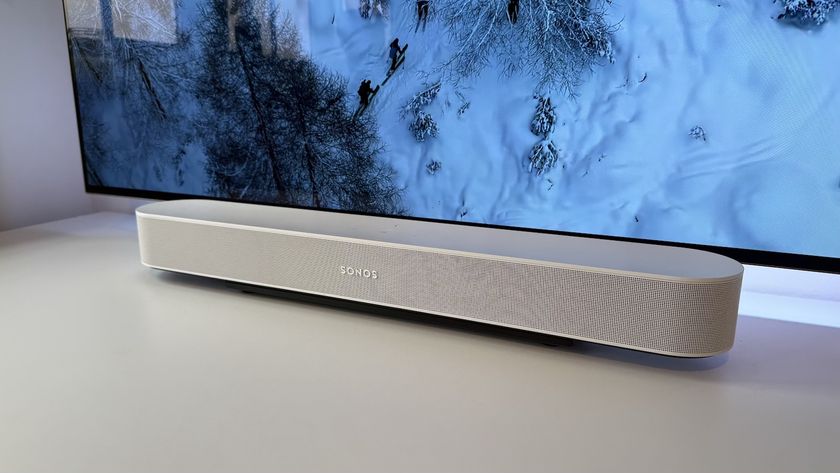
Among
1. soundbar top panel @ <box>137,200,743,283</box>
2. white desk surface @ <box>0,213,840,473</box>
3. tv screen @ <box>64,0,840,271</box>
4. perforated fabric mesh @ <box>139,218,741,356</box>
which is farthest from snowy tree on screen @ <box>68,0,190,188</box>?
white desk surface @ <box>0,213,840,473</box>

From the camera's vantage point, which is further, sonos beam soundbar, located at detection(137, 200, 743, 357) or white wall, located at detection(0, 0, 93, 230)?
white wall, located at detection(0, 0, 93, 230)

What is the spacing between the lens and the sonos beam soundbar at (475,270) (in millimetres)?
1635

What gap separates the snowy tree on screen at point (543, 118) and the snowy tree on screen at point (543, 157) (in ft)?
0.11

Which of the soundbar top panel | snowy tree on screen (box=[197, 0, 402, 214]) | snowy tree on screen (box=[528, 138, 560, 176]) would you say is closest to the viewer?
the soundbar top panel

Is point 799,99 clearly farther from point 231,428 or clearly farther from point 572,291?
point 231,428

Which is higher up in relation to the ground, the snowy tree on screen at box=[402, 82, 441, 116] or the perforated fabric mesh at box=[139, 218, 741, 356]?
the snowy tree on screen at box=[402, 82, 441, 116]

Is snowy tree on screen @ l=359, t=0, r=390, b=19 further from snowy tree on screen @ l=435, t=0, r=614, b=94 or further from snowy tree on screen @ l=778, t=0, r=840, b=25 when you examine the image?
snowy tree on screen @ l=778, t=0, r=840, b=25

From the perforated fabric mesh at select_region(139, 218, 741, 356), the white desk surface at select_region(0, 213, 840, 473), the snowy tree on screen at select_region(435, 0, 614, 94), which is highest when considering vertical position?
the snowy tree on screen at select_region(435, 0, 614, 94)

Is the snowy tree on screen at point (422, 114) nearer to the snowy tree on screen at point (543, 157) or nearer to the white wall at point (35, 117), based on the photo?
the snowy tree on screen at point (543, 157)

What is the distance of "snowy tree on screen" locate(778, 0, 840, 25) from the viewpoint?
5.85 ft

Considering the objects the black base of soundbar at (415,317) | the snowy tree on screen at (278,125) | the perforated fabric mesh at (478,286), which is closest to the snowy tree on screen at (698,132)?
the perforated fabric mesh at (478,286)

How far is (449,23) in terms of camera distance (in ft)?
7.30

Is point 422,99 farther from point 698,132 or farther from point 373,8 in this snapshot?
point 698,132

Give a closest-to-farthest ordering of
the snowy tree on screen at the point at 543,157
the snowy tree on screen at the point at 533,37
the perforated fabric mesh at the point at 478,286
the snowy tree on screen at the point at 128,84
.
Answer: the perforated fabric mesh at the point at 478,286, the snowy tree on screen at the point at 533,37, the snowy tree on screen at the point at 543,157, the snowy tree on screen at the point at 128,84
